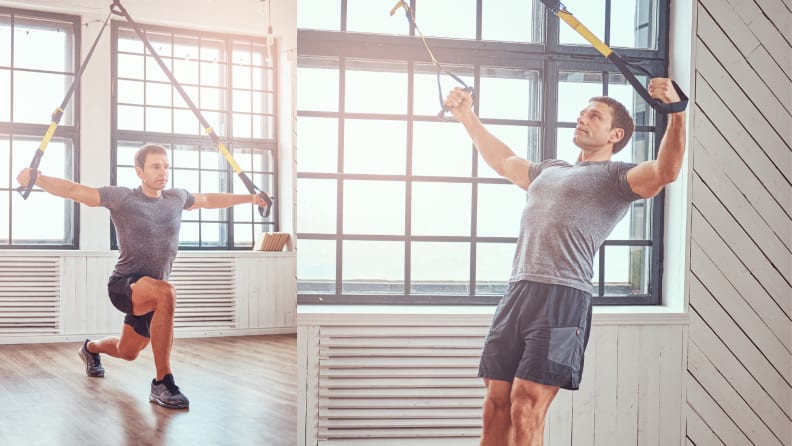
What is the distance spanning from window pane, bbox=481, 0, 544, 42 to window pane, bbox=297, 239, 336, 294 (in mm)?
1162

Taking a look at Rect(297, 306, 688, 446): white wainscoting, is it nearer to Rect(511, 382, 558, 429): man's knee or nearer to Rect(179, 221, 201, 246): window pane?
Rect(511, 382, 558, 429): man's knee

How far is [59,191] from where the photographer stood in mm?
3859

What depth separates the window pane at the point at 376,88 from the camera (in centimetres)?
320

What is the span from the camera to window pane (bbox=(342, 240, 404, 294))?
3238 millimetres

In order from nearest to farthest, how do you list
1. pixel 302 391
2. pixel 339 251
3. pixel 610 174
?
pixel 610 174 < pixel 302 391 < pixel 339 251

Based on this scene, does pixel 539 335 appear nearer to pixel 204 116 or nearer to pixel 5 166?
pixel 204 116

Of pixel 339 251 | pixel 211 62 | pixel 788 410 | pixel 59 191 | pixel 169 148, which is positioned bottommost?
pixel 788 410

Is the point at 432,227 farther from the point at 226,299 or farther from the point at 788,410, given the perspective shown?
the point at 226,299

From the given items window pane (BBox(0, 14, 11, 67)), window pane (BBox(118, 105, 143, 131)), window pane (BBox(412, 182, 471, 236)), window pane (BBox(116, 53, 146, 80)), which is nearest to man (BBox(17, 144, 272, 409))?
window pane (BBox(412, 182, 471, 236))

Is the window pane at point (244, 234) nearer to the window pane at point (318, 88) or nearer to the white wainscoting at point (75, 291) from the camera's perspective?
the white wainscoting at point (75, 291)

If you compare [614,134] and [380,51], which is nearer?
[614,134]

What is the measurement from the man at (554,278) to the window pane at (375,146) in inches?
29.8

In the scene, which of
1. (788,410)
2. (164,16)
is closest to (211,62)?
(164,16)

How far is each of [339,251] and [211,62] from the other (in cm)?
212
